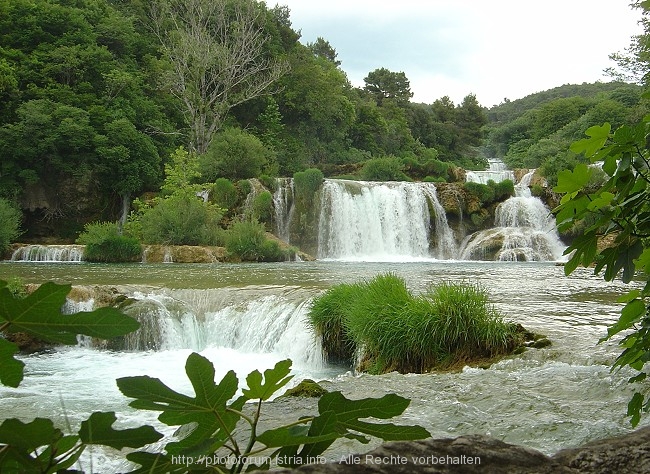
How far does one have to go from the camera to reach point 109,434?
0.63m

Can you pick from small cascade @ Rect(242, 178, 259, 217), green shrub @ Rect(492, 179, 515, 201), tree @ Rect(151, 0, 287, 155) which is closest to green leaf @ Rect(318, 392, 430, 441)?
small cascade @ Rect(242, 178, 259, 217)

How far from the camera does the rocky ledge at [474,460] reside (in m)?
0.63

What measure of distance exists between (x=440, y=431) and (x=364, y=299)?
299cm

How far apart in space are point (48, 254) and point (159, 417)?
2020 centimetres

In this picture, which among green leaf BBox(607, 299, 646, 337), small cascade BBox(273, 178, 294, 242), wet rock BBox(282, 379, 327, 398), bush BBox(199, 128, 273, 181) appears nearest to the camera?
green leaf BBox(607, 299, 646, 337)

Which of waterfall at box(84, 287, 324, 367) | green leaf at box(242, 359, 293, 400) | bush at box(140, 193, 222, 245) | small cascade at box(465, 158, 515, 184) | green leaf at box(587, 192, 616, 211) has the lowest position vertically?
waterfall at box(84, 287, 324, 367)

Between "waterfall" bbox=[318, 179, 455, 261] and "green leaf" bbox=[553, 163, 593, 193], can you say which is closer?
"green leaf" bbox=[553, 163, 593, 193]

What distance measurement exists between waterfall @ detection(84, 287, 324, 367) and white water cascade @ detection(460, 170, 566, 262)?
13.1 meters

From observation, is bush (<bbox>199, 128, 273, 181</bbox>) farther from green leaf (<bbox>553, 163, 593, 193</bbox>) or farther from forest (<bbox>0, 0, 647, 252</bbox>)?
green leaf (<bbox>553, 163, 593, 193</bbox>)

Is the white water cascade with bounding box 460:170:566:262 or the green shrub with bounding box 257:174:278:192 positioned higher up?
the green shrub with bounding box 257:174:278:192

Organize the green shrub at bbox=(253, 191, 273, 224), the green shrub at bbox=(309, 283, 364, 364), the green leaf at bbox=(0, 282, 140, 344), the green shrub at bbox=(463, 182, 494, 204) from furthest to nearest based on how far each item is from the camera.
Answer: the green shrub at bbox=(463, 182, 494, 204)
the green shrub at bbox=(253, 191, 273, 224)
the green shrub at bbox=(309, 283, 364, 364)
the green leaf at bbox=(0, 282, 140, 344)

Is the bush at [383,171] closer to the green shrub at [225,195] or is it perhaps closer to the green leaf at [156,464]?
the green shrub at [225,195]

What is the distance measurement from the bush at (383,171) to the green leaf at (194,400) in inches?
1199

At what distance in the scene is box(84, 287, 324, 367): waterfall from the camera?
8.26 metres
